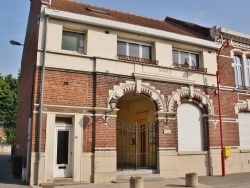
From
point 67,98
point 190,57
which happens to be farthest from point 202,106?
point 67,98

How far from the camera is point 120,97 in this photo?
13984 mm

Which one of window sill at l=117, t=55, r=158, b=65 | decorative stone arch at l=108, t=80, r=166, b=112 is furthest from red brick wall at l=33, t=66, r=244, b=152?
window sill at l=117, t=55, r=158, b=65

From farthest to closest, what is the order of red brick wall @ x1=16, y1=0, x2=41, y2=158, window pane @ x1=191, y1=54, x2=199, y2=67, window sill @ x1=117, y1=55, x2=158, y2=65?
window pane @ x1=191, y1=54, x2=199, y2=67 → window sill @ x1=117, y1=55, x2=158, y2=65 → red brick wall @ x1=16, y1=0, x2=41, y2=158

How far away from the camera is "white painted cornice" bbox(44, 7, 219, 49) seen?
507 inches

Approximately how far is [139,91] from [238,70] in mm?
7304

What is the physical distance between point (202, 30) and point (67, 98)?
10.1 meters

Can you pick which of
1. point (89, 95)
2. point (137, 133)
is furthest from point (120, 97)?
point (137, 133)

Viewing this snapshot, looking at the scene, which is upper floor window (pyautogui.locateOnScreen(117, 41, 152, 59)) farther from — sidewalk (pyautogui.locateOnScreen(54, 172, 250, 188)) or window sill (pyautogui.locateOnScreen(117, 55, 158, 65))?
sidewalk (pyautogui.locateOnScreen(54, 172, 250, 188))

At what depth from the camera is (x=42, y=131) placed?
469 inches

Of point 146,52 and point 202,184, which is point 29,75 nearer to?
point 146,52

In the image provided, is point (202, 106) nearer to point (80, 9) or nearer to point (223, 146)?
point (223, 146)

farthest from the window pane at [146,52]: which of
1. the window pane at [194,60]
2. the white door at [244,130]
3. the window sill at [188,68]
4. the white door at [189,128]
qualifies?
the white door at [244,130]

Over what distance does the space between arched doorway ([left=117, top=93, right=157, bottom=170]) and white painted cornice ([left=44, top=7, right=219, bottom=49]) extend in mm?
3244

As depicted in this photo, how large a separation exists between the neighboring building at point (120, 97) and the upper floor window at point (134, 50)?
0.17 ft
